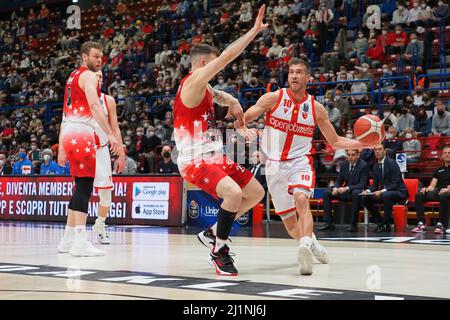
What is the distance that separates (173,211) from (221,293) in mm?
9185

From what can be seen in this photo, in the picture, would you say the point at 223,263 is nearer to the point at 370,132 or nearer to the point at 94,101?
the point at 370,132

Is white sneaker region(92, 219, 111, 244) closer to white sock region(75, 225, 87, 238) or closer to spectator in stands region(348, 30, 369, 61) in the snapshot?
white sock region(75, 225, 87, 238)

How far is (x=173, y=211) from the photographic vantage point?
46.0 ft

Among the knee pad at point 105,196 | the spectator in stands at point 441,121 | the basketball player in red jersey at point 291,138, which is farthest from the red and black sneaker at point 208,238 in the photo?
the spectator in stands at point 441,121

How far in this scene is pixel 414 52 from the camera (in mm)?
18188

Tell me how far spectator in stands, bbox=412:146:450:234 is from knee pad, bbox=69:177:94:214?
644 centimetres

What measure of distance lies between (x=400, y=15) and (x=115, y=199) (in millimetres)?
9554

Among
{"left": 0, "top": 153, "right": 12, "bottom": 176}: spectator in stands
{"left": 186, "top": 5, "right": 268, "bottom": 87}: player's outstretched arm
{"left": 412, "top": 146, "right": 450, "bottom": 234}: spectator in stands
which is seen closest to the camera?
{"left": 186, "top": 5, "right": 268, "bottom": 87}: player's outstretched arm

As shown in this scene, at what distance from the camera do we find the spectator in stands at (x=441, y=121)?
15000mm

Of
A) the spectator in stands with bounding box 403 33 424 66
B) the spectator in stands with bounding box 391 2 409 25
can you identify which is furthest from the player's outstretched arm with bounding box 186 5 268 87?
the spectator in stands with bounding box 391 2 409 25

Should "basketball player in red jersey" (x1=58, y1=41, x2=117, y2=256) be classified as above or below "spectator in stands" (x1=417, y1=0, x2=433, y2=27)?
below

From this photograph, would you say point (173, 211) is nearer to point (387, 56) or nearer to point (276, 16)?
point (387, 56)

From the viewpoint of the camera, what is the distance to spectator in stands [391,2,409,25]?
19312 millimetres
